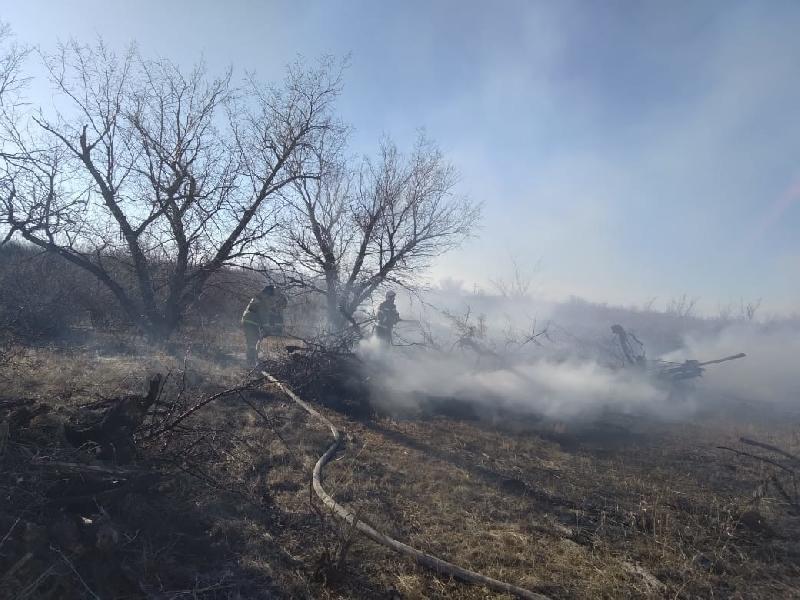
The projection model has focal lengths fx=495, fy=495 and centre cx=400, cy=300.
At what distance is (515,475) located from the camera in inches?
259

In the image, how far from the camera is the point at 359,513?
3.94 metres

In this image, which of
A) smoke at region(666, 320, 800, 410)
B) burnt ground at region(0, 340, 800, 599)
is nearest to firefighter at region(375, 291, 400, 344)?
burnt ground at region(0, 340, 800, 599)

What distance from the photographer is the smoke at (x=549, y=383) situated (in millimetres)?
11188

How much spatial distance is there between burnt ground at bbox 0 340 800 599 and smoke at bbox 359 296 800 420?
2.83 metres

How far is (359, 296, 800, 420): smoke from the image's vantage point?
11.2 meters

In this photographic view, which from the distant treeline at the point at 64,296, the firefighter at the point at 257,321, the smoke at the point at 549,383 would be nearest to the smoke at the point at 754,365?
the smoke at the point at 549,383

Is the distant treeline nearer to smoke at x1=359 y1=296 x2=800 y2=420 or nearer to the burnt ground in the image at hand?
smoke at x1=359 y1=296 x2=800 y2=420

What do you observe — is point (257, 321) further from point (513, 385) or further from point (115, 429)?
point (115, 429)

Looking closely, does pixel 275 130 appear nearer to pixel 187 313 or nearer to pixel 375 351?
pixel 187 313

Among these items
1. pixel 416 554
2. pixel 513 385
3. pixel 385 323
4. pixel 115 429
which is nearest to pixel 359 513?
pixel 416 554

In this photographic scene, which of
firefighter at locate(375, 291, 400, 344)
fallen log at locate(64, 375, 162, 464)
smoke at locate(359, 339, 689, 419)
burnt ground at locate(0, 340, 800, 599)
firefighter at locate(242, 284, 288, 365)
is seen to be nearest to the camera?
burnt ground at locate(0, 340, 800, 599)

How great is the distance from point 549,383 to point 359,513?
10.6m

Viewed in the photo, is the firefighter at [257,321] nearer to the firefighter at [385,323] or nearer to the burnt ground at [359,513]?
the firefighter at [385,323]

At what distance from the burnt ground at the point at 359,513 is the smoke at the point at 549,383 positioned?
2.83 metres
